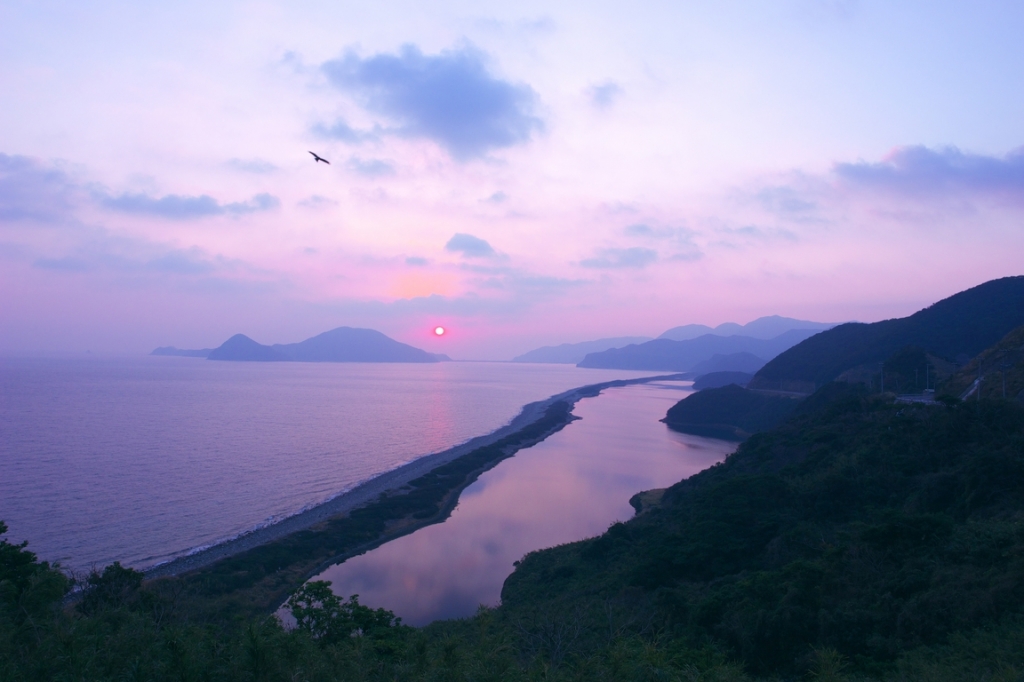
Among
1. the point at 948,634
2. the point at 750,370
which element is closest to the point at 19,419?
the point at 948,634

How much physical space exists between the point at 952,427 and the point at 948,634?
543 inches

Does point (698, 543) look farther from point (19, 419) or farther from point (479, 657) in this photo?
point (19, 419)

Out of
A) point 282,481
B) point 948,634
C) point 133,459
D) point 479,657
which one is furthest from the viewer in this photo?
point 133,459

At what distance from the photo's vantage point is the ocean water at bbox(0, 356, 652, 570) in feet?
70.0

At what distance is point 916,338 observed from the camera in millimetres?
59062

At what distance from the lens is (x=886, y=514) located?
13.9 meters

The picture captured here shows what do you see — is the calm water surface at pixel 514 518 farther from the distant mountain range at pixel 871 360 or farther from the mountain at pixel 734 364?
the mountain at pixel 734 364

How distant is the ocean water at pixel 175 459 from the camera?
21.3 metres

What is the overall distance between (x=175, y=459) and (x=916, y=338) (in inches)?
2522

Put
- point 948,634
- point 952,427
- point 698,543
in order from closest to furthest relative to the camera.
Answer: point 948,634 → point 698,543 → point 952,427

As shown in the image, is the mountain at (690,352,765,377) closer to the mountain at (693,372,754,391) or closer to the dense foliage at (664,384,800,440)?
the mountain at (693,372,754,391)

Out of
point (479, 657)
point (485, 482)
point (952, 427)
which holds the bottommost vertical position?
point (485, 482)

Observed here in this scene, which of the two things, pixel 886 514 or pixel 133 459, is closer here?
pixel 886 514

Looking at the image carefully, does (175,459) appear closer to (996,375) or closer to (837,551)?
(837,551)
